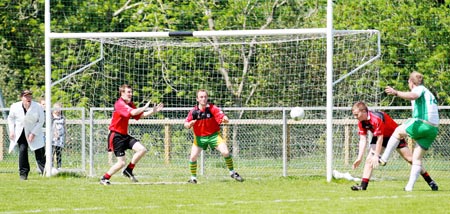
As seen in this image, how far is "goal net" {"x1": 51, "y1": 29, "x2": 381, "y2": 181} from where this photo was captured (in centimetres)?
1992

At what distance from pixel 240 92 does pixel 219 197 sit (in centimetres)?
865

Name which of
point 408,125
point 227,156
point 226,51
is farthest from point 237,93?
point 408,125

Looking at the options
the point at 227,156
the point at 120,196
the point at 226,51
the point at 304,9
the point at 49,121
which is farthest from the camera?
the point at 304,9

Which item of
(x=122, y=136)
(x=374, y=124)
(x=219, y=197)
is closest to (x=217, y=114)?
(x=122, y=136)

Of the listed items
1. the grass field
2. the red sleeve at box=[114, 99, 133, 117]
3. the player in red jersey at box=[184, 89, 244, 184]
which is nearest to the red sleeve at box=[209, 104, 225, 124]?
the player in red jersey at box=[184, 89, 244, 184]

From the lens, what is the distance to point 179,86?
21922mm

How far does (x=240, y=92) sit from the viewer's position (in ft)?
73.4

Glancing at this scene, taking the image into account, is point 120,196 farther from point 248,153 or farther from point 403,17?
point 403,17

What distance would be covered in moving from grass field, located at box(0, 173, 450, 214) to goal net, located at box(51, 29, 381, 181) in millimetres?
2500

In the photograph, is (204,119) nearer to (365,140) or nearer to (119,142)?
(119,142)

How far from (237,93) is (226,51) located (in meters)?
1.02

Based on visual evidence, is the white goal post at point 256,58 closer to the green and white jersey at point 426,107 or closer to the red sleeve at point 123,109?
the red sleeve at point 123,109

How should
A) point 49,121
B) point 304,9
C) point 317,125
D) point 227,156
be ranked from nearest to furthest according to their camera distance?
point 227,156
point 49,121
point 317,125
point 304,9

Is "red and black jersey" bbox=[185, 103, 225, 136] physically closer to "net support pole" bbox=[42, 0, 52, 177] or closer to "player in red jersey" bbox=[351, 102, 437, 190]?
"net support pole" bbox=[42, 0, 52, 177]
